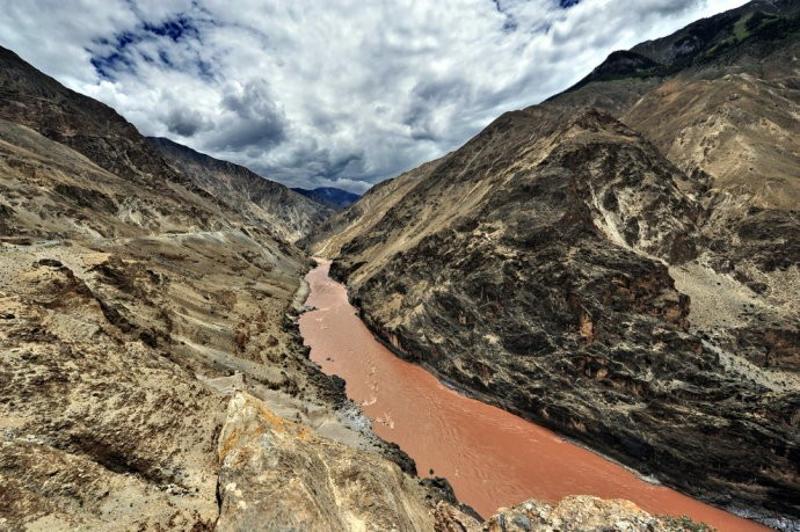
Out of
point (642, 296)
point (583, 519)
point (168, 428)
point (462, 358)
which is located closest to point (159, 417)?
Result: point (168, 428)

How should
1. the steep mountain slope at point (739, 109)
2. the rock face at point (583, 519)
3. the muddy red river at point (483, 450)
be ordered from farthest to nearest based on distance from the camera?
1. the steep mountain slope at point (739, 109)
2. the muddy red river at point (483, 450)
3. the rock face at point (583, 519)

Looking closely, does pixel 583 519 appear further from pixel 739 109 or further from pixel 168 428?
pixel 739 109

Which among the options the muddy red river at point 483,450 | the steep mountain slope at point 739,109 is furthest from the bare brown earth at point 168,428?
the steep mountain slope at point 739,109

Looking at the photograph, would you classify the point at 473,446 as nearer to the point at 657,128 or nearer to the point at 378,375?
the point at 378,375

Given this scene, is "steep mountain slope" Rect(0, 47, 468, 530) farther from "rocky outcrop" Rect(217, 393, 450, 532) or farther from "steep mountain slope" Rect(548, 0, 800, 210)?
"steep mountain slope" Rect(548, 0, 800, 210)

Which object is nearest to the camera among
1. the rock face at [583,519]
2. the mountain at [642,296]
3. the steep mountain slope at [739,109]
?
the rock face at [583,519]

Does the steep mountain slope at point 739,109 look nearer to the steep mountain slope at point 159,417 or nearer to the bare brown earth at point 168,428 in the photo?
the bare brown earth at point 168,428

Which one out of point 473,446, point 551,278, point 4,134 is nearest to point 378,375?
point 473,446
